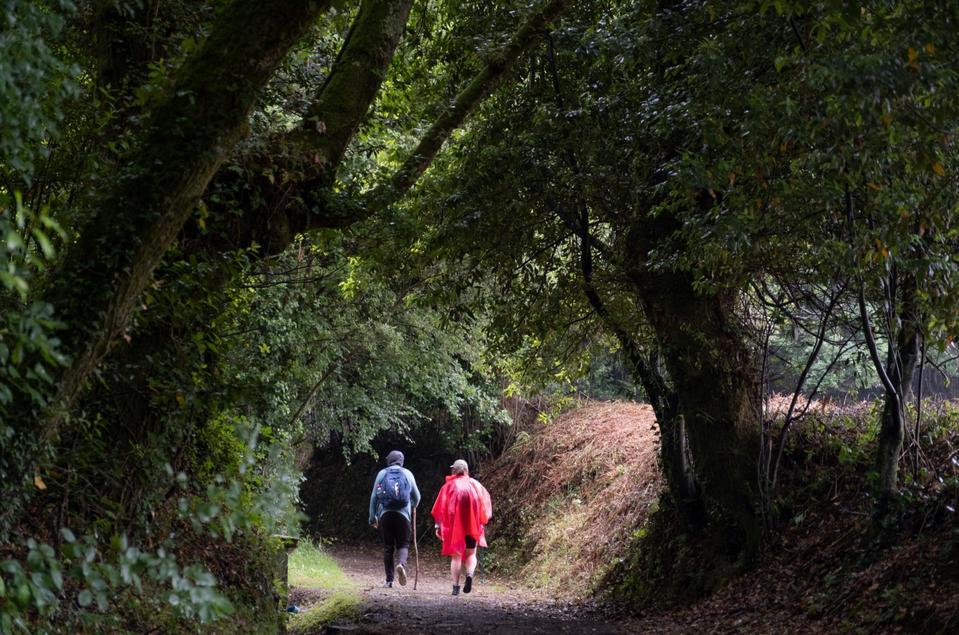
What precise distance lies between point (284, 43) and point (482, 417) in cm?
1831

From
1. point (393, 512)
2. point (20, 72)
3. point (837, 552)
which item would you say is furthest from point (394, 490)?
point (20, 72)

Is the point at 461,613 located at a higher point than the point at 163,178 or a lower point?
lower

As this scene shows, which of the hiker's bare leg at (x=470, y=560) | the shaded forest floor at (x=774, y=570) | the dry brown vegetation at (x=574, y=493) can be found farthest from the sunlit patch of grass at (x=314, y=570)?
the dry brown vegetation at (x=574, y=493)

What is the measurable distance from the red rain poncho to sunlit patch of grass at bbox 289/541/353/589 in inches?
109

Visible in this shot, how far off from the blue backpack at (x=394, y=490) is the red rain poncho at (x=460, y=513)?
0.59 meters

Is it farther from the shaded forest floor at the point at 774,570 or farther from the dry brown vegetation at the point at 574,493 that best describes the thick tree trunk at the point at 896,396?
the dry brown vegetation at the point at 574,493

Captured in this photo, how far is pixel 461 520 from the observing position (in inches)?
543

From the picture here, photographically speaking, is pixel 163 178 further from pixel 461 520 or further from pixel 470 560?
pixel 470 560

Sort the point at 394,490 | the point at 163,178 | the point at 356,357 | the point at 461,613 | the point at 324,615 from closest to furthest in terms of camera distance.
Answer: the point at 163,178 < the point at 461,613 < the point at 324,615 < the point at 394,490 < the point at 356,357

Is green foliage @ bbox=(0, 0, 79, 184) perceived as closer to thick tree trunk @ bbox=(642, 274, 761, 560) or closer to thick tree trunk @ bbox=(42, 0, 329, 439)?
thick tree trunk @ bbox=(42, 0, 329, 439)

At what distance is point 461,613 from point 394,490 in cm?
389

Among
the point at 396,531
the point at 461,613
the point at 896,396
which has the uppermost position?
the point at 896,396

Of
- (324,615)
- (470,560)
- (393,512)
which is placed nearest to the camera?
(324,615)

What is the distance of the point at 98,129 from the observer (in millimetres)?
6066
